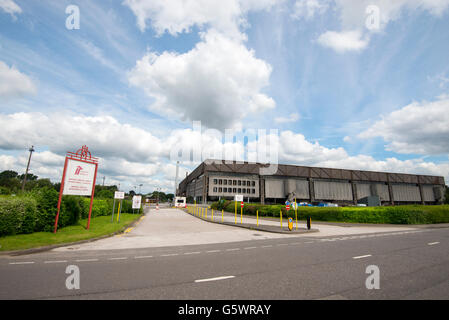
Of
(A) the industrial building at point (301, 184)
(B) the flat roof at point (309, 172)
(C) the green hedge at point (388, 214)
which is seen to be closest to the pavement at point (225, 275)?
(C) the green hedge at point (388, 214)

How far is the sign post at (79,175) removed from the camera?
540 inches

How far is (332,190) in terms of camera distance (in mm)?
84062

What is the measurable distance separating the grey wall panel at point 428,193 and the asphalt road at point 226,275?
117 m

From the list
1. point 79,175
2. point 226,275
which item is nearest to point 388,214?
point 226,275

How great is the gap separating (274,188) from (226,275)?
258 feet

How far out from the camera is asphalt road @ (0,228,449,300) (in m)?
4.22

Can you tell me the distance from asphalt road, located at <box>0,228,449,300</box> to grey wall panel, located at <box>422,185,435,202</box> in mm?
116965

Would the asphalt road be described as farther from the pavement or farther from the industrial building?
the industrial building

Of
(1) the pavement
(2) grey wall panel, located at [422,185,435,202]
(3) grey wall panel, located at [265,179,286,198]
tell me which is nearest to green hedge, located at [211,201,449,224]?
(1) the pavement

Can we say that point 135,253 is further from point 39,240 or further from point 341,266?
point 341,266
